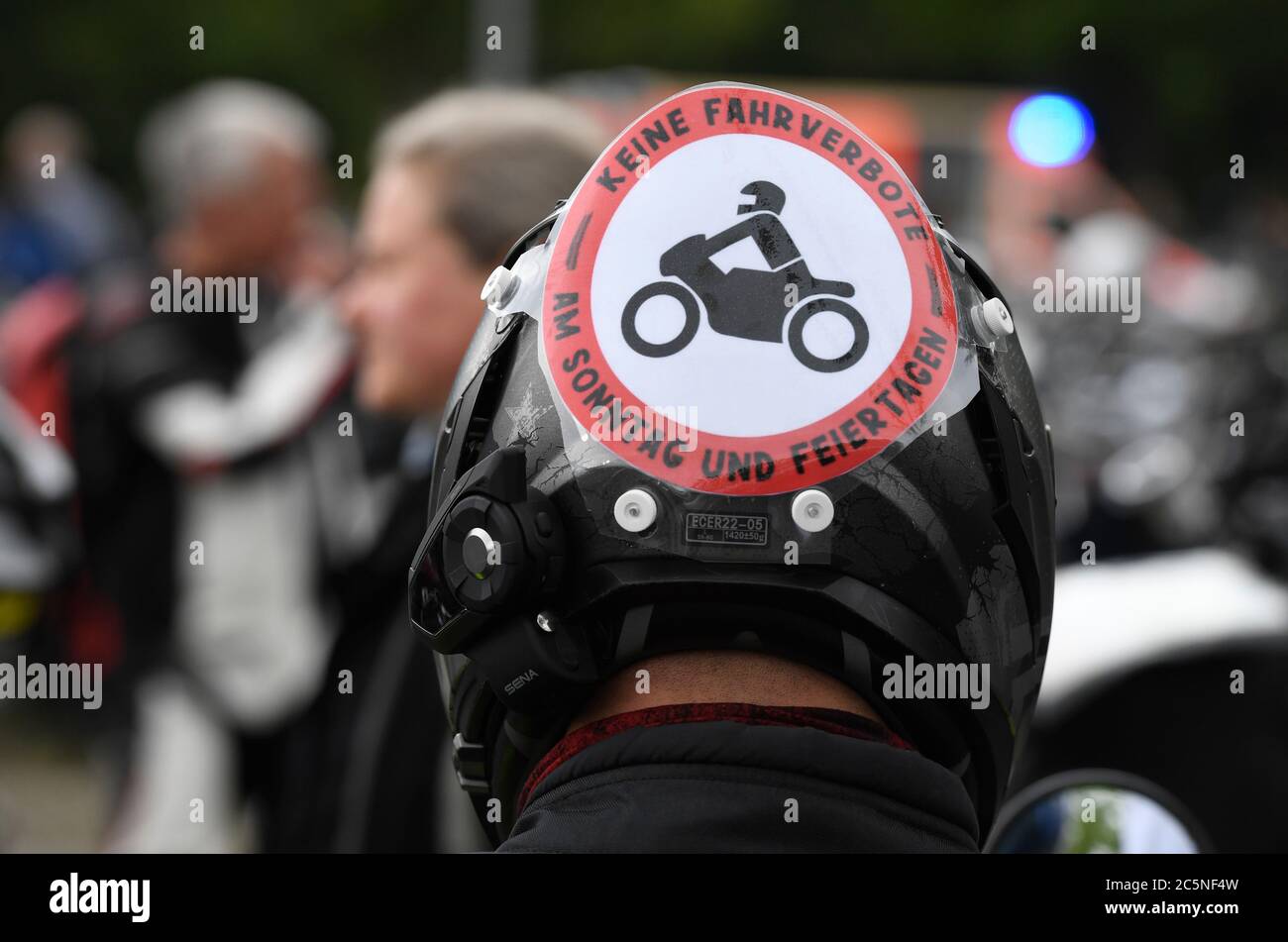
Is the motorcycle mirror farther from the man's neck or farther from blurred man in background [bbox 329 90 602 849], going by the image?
blurred man in background [bbox 329 90 602 849]

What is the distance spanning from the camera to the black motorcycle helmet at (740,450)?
153 centimetres

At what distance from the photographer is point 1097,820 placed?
197 centimetres

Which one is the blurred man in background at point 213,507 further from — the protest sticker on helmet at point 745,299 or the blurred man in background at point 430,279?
the protest sticker on helmet at point 745,299

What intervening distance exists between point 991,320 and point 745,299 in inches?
12.5

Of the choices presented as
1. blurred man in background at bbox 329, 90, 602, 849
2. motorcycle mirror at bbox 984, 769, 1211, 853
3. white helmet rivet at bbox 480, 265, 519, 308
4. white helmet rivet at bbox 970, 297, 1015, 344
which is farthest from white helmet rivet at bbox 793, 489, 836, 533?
blurred man in background at bbox 329, 90, 602, 849

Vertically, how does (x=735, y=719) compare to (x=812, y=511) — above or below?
below

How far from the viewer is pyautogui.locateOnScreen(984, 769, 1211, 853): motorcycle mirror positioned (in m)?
1.93

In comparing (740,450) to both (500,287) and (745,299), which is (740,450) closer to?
(745,299)

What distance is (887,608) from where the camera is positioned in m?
1.54

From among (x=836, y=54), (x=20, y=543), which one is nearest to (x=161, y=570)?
(x=20, y=543)

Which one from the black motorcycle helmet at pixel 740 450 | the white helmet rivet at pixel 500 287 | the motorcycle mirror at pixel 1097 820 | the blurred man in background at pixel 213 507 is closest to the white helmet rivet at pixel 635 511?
the black motorcycle helmet at pixel 740 450

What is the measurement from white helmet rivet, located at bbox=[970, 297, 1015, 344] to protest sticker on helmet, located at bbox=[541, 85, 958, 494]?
5cm

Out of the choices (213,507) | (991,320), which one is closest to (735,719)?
(991,320)
